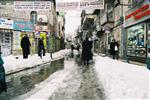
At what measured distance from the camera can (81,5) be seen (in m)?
25.6

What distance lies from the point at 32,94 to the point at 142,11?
53.7ft

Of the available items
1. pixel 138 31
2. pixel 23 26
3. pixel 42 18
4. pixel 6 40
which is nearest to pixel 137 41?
pixel 138 31

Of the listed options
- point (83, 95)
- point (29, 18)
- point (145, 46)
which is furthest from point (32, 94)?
point (29, 18)

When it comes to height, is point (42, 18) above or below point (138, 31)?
above

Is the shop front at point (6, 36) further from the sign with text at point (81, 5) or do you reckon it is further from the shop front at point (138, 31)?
the shop front at point (138, 31)

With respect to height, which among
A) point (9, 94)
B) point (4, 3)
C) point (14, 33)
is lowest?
point (9, 94)

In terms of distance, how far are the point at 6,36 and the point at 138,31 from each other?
16928mm

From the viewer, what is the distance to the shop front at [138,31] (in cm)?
2316

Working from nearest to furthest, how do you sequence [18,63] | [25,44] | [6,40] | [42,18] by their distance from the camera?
[18,63]
[25,44]
[6,40]
[42,18]

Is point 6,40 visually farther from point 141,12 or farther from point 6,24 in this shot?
point 141,12

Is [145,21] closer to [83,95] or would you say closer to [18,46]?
[83,95]

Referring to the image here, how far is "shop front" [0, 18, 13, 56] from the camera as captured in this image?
33.0 m

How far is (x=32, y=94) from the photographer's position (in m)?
9.15

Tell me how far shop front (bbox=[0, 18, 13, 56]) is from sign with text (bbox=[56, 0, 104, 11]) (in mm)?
8826
